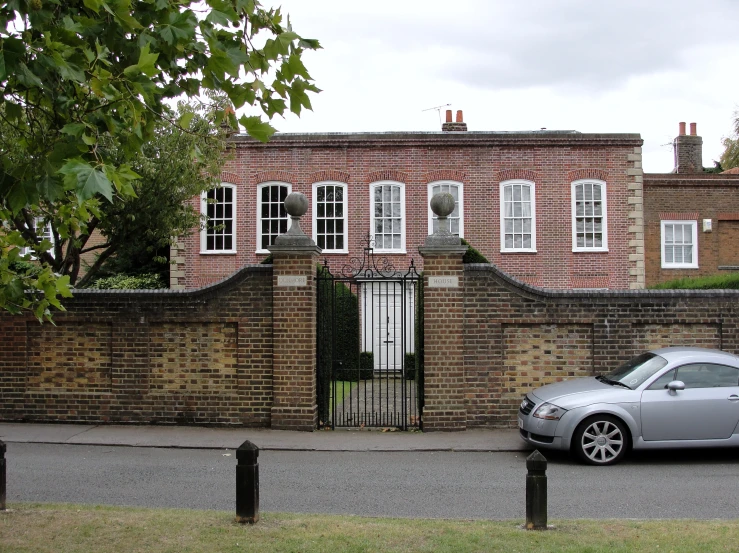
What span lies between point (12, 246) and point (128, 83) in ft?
9.02

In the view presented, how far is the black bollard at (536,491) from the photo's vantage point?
20.1ft

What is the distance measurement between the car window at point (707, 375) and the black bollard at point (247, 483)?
6.15 m

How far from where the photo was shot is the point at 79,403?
39.9 feet

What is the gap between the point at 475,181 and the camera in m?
22.2

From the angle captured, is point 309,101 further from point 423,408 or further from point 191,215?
point 191,215

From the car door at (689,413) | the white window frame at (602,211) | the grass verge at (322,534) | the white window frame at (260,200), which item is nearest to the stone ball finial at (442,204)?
the car door at (689,413)

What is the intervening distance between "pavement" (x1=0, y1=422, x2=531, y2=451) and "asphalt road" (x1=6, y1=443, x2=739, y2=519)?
0.24m

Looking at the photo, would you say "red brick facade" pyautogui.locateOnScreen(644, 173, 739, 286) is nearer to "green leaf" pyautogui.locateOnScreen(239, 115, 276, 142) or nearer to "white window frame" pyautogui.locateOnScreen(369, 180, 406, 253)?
"white window frame" pyautogui.locateOnScreen(369, 180, 406, 253)

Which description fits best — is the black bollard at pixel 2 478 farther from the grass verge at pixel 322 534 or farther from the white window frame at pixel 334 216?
the white window frame at pixel 334 216

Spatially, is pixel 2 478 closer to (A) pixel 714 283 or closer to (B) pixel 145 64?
(B) pixel 145 64

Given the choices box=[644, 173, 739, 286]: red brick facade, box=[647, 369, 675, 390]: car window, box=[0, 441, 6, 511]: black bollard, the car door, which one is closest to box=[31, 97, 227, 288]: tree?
box=[0, 441, 6, 511]: black bollard

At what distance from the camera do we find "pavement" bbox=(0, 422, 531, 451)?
10.7 m

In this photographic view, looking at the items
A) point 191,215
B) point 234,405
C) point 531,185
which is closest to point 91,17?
point 234,405

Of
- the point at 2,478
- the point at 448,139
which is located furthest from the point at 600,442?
the point at 448,139
